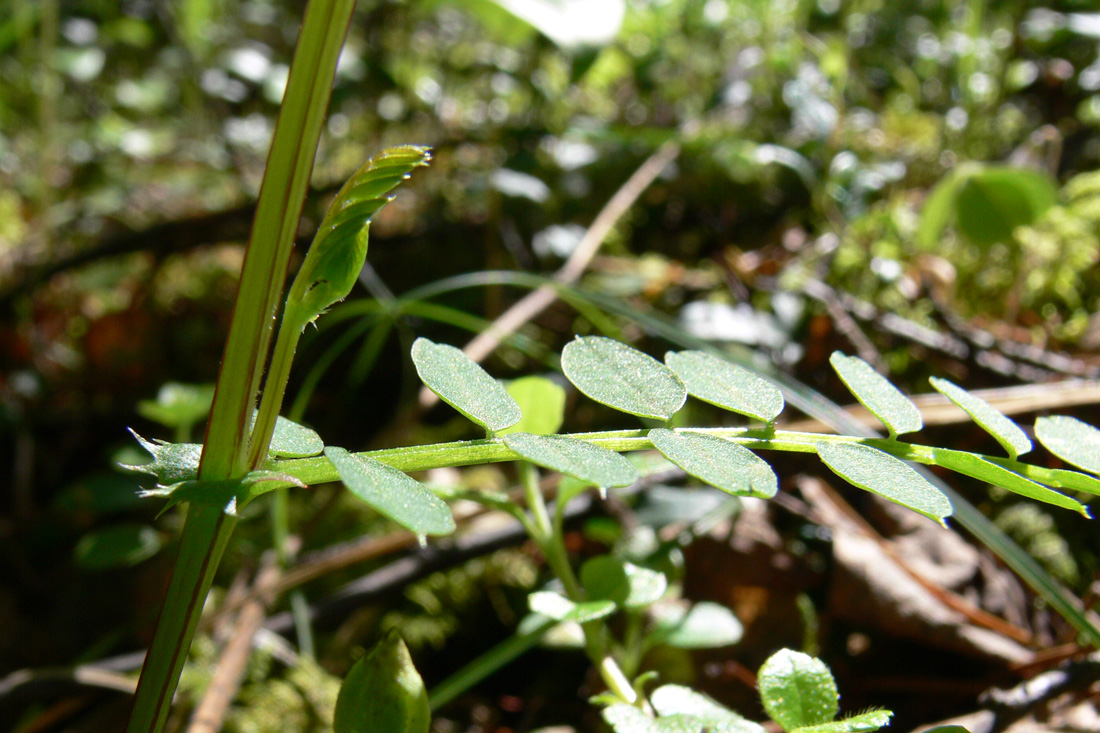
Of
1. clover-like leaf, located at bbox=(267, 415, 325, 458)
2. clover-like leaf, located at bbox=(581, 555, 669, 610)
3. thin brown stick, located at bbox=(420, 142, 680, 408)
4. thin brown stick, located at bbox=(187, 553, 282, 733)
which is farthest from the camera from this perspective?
thin brown stick, located at bbox=(420, 142, 680, 408)

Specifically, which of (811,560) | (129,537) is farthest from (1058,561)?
(129,537)

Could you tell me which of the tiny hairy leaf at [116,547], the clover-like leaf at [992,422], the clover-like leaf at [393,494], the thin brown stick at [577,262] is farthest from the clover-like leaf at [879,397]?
the tiny hairy leaf at [116,547]

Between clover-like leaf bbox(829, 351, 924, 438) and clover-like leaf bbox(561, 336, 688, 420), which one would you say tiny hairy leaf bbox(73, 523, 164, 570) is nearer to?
Answer: clover-like leaf bbox(561, 336, 688, 420)

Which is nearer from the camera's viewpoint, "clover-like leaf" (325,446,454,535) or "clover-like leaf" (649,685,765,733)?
"clover-like leaf" (325,446,454,535)

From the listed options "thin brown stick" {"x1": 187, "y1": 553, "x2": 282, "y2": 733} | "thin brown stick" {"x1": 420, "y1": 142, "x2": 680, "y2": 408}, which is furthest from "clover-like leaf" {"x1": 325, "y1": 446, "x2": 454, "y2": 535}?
"thin brown stick" {"x1": 420, "y1": 142, "x2": 680, "y2": 408}

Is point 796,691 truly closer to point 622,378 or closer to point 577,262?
point 622,378

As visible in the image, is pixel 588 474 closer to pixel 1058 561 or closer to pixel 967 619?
pixel 967 619
